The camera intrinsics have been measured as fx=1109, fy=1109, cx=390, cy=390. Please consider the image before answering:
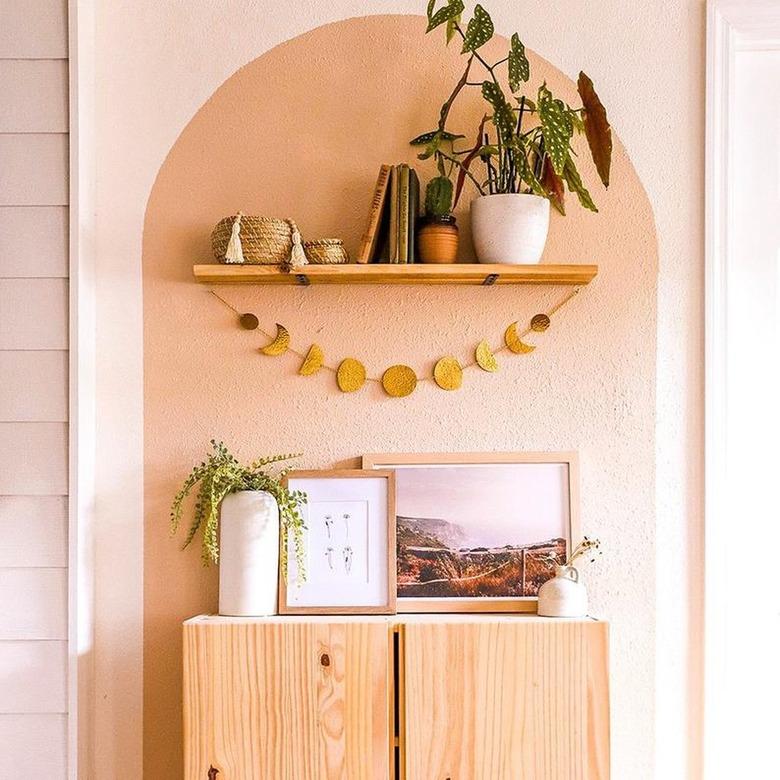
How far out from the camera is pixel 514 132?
7.06 feet

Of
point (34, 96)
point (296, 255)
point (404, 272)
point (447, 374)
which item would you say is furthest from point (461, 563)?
point (34, 96)

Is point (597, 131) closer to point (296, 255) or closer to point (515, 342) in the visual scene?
point (515, 342)

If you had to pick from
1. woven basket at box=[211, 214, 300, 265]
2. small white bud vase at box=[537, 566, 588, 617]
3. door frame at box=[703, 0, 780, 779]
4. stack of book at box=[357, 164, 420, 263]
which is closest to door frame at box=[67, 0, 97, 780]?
woven basket at box=[211, 214, 300, 265]

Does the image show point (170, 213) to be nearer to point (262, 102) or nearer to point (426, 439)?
point (262, 102)

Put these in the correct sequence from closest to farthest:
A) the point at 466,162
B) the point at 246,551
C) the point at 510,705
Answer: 1. the point at 510,705
2. the point at 246,551
3. the point at 466,162

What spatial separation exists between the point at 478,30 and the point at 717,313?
0.76m

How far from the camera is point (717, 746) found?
7.43 feet

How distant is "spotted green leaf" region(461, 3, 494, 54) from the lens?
2.08 meters

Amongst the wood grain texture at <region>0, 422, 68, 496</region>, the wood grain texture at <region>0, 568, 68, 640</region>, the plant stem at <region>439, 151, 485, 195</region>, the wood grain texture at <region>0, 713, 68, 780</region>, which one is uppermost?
the plant stem at <region>439, 151, 485, 195</region>

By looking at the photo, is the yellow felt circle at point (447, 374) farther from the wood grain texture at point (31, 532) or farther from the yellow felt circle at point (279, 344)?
the wood grain texture at point (31, 532)

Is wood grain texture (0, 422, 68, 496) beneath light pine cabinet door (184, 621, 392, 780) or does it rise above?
above

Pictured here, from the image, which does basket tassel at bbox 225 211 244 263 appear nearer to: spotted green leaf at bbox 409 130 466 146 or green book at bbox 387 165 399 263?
green book at bbox 387 165 399 263

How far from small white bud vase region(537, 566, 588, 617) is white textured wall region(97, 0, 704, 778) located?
173 millimetres

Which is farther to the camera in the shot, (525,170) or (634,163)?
(634,163)
